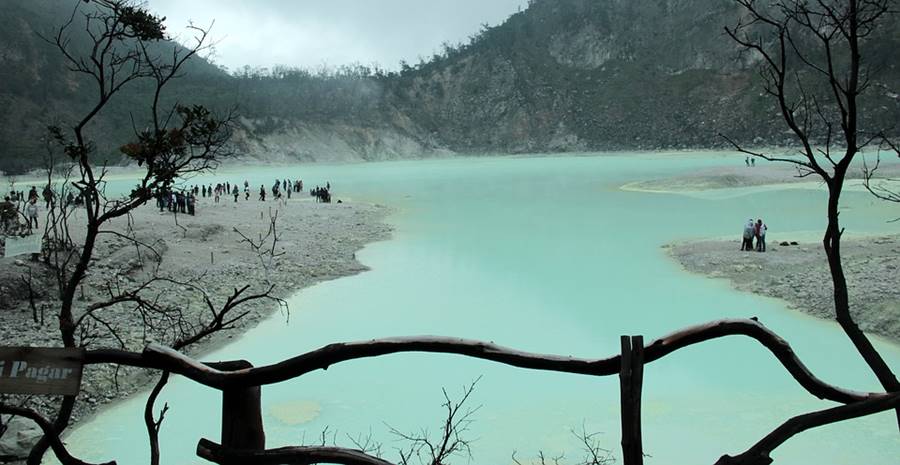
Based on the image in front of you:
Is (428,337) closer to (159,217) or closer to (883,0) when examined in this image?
(883,0)

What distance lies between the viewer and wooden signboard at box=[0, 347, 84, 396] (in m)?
2.08

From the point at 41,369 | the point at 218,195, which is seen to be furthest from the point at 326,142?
the point at 41,369

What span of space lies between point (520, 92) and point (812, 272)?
270 feet

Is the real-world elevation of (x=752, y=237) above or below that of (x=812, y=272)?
above

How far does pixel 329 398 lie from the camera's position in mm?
9031

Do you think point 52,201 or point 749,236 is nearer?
point 52,201

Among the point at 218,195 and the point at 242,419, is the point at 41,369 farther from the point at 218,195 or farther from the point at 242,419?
the point at 218,195

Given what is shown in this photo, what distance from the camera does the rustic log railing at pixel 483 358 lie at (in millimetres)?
1978

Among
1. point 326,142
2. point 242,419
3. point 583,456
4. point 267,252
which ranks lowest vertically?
point 583,456

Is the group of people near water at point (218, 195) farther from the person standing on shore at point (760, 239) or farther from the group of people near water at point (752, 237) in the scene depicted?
the person standing on shore at point (760, 239)

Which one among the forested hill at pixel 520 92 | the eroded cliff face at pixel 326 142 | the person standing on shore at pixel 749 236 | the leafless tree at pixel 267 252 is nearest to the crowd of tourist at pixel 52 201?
the leafless tree at pixel 267 252

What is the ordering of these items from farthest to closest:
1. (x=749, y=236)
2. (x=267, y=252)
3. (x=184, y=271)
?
(x=267, y=252) → (x=749, y=236) → (x=184, y=271)

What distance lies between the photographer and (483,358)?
76.5 inches

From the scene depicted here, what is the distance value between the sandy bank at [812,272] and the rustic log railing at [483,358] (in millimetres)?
10784
